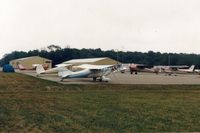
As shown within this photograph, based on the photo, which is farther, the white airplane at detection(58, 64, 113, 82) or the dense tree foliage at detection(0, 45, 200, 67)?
the dense tree foliage at detection(0, 45, 200, 67)

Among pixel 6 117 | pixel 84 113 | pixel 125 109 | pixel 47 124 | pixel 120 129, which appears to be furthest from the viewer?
pixel 125 109

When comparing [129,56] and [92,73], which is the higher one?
[129,56]

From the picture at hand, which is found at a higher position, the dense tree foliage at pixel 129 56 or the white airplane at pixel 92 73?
the dense tree foliage at pixel 129 56

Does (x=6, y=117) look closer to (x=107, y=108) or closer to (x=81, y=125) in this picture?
(x=81, y=125)

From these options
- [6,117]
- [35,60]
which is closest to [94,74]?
[6,117]

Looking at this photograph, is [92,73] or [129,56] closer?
[92,73]

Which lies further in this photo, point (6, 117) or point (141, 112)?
point (141, 112)

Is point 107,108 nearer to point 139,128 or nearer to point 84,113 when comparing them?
point 84,113

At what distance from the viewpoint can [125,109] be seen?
56.0 feet

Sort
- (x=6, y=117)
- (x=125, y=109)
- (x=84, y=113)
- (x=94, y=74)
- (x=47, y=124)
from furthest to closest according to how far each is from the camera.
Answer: (x=94, y=74)
(x=125, y=109)
(x=84, y=113)
(x=6, y=117)
(x=47, y=124)

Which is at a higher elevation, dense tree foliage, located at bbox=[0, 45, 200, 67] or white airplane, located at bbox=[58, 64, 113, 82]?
dense tree foliage, located at bbox=[0, 45, 200, 67]

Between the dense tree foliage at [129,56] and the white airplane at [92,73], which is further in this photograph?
the dense tree foliage at [129,56]

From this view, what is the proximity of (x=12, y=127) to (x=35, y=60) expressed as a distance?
10860 centimetres

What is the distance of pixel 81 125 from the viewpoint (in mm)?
12320
